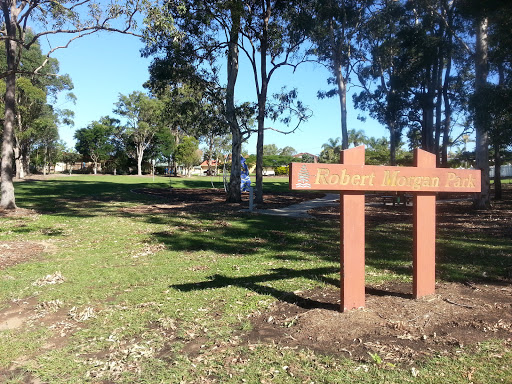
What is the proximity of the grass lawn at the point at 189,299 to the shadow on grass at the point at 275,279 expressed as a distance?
0.03 m

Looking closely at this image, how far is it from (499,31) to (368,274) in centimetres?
1090

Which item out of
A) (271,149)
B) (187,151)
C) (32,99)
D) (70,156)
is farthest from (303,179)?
(271,149)

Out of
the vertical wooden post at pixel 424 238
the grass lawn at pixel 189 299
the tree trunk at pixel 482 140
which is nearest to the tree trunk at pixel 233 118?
the grass lawn at pixel 189 299

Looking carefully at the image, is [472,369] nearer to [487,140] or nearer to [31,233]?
[31,233]

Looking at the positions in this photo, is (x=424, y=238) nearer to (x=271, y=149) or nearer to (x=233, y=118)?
(x=233, y=118)

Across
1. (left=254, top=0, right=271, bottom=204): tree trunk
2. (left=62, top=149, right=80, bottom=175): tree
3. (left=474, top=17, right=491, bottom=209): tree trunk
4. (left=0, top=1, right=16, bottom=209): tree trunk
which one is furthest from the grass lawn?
(left=62, top=149, right=80, bottom=175): tree

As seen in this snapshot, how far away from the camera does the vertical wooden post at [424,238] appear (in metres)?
4.62

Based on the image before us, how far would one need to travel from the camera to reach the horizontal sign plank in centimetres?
384

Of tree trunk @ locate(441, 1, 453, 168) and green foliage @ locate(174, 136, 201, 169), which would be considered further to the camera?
green foliage @ locate(174, 136, 201, 169)

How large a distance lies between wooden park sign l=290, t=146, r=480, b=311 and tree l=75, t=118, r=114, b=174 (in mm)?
66895

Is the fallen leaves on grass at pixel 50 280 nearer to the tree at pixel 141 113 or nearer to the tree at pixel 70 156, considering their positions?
the tree at pixel 141 113

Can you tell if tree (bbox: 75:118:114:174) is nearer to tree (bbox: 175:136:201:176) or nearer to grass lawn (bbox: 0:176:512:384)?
tree (bbox: 175:136:201:176)

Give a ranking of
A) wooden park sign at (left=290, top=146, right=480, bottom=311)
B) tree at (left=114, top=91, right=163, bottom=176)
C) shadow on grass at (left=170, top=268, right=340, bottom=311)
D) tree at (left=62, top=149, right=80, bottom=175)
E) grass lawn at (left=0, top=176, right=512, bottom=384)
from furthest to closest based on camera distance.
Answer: tree at (left=62, top=149, right=80, bottom=175) → tree at (left=114, top=91, right=163, bottom=176) → shadow on grass at (left=170, top=268, right=340, bottom=311) → wooden park sign at (left=290, top=146, right=480, bottom=311) → grass lawn at (left=0, top=176, right=512, bottom=384)

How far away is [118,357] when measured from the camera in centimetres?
352
